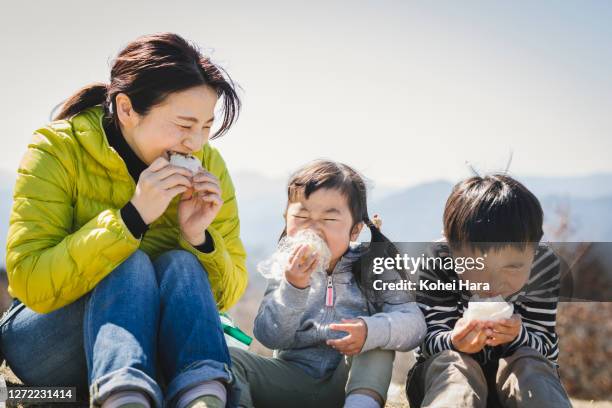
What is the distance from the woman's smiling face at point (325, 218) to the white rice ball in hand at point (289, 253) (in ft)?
0.15

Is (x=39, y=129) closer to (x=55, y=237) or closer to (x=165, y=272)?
(x=55, y=237)

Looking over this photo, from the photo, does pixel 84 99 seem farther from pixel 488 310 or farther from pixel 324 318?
pixel 488 310

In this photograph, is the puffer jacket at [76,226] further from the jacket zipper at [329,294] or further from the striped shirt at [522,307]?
the striped shirt at [522,307]

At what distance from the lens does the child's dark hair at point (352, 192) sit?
3781mm

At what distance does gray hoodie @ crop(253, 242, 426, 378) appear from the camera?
3.33 meters

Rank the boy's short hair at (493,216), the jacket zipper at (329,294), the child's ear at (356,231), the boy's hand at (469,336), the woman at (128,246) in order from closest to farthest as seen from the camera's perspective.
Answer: the woman at (128,246) → the boy's hand at (469,336) → the boy's short hair at (493,216) → the jacket zipper at (329,294) → the child's ear at (356,231)

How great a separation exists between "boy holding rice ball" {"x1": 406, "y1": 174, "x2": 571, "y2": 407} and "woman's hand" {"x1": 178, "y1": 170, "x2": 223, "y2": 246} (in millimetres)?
1146

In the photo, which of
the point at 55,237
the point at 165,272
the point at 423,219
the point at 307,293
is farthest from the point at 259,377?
the point at 423,219

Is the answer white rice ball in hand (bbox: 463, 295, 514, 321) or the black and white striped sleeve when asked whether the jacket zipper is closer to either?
white rice ball in hand (bbox: 463, 295, 514, 321)

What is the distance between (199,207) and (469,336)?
54.2 inches

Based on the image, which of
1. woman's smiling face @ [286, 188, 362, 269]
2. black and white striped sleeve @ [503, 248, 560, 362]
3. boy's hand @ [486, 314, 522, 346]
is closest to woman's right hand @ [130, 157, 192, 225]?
woman's smiling face @ [286, 188, 362, 269]

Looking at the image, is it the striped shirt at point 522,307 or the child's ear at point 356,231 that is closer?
the striped shirt at point 522,307

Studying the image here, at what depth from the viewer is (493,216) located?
347 cm

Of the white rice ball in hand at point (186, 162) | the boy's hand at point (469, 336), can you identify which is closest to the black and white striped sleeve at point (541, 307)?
the boy's hand at point (469, 336)
